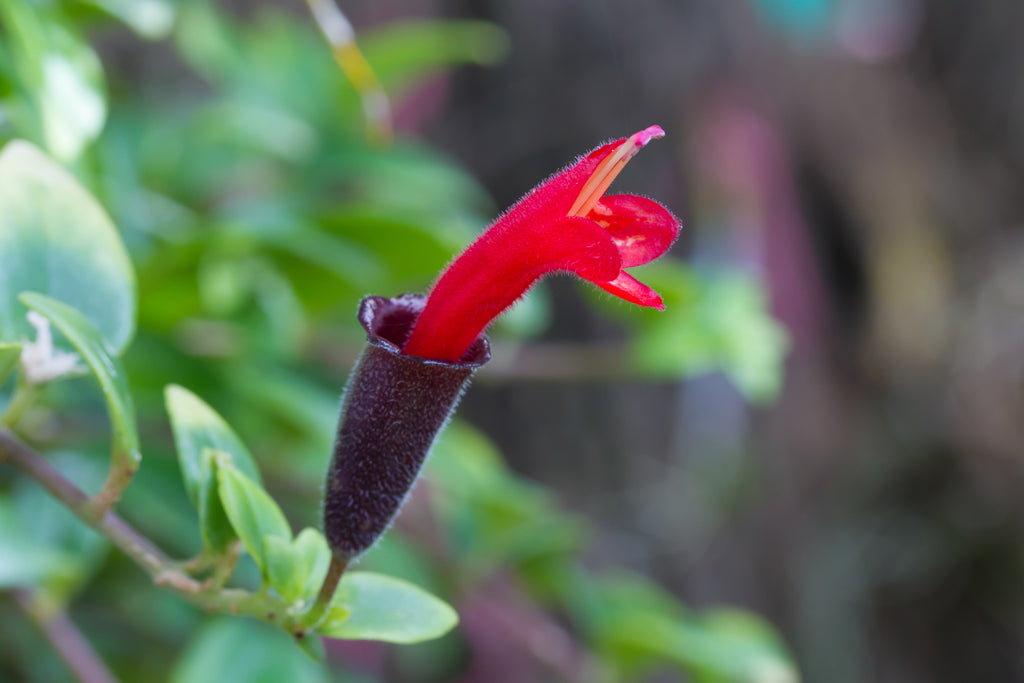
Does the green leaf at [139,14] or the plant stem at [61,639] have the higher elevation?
the green leaf at [139,14]

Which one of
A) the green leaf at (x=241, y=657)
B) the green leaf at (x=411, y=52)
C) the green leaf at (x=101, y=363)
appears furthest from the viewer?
the green leaf at (x=411, y=52)

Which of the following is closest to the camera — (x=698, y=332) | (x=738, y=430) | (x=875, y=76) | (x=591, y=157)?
(x=591, y=157)

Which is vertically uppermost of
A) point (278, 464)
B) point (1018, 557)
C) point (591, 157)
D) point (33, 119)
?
point (1018, 557)

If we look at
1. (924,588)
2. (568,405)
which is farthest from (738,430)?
(924,588)

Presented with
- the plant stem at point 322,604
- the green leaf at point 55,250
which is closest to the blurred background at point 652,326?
the green leaf at point 55,250

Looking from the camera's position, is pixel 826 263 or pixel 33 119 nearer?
pixel 33 119

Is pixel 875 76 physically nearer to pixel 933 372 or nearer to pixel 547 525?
pixel 933 372

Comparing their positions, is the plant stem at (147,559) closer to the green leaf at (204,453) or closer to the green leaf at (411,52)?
the green leaf at (204,453)

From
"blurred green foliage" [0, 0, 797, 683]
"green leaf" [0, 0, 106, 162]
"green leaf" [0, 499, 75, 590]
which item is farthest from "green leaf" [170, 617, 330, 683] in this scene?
"green leaf" [0, 0, 106, 162]
